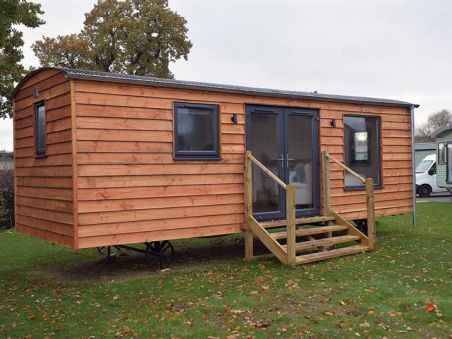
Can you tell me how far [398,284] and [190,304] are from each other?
271 cm

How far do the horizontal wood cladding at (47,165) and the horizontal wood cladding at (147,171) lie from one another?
271 mm

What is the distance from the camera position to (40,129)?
8.15 metres

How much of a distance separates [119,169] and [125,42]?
1042 inches

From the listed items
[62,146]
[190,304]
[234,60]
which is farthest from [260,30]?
[190,304]

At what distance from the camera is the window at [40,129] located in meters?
7.97

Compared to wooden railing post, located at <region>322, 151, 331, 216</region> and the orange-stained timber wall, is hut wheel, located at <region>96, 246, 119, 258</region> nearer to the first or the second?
the orange-stained timber wall

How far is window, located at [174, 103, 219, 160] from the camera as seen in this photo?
7934 millimetres

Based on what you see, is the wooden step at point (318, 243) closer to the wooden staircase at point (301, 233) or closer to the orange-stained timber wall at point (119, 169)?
the wooden staircase at point (301, 233)

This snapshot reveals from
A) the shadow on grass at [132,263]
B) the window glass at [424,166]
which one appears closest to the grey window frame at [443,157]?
the window glass at [424,166]

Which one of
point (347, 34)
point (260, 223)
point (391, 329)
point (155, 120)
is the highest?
point (347, 34)

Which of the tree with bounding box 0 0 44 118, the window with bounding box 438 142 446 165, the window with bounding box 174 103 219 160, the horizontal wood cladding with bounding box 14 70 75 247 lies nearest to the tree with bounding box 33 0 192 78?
the tree with bounding box 0 0 44 118

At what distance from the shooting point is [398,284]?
22.1 feet

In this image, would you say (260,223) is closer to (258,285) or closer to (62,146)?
(258,285)

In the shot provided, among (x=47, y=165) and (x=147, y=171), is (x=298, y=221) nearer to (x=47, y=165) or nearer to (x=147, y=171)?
(x=147, y=171)
